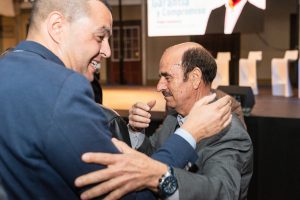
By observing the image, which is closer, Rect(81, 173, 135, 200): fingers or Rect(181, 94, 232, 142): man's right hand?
Rect(81, 173, 135, 200): fingers

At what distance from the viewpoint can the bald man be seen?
0.88 metres

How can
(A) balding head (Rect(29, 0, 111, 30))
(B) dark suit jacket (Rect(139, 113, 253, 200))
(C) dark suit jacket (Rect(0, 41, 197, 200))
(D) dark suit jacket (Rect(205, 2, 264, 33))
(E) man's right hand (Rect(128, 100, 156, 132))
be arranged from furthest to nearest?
(D) dark suit jacket (Rect(205, 2, 264, 33))
(E) man's right hand (Rect(128, 100, 156, 132))
(B) dark suit jacket (Rect(139, 113, 253, 200))
(A) balding head (Rect(29, 0, 111, 30))
(C) dark suit jacket (Rect(0, 41, 197, 200))

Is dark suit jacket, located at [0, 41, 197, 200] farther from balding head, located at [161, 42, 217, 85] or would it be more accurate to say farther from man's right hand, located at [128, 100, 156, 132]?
balding head, located at [161, 42, 217, 85]

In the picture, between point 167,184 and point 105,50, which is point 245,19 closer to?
point 105,50

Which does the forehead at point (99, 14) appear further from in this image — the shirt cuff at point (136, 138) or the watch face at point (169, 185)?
the shirt cuff at point (136, 138)

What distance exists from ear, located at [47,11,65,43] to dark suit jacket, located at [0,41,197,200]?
0.09m

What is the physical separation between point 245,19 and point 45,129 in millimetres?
2662

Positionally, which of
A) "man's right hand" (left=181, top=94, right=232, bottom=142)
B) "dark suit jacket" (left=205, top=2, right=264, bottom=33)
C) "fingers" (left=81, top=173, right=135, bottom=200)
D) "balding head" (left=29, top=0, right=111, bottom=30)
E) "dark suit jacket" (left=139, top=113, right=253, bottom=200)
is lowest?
"dark suit jacket" (left=139, top=113, right=253, bottom=200)

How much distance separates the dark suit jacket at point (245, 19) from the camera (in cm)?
311

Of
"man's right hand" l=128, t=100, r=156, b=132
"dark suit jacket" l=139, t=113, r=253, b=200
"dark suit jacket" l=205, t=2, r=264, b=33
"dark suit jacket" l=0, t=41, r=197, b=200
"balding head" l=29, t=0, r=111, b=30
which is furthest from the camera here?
"dark suit jacket" l=205, t=2, r=264, b=33

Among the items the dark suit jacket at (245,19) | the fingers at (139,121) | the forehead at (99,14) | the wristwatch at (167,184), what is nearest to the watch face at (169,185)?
the wristwatch at (167,184)

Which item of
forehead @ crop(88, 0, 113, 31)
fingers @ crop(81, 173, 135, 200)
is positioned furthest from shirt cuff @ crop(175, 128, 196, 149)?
forehead @ crop(88, 0, 113, 31)

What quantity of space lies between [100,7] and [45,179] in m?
0.39

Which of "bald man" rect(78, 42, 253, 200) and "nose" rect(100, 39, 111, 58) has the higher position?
"nose" rect(100, 39, 111, 58)
